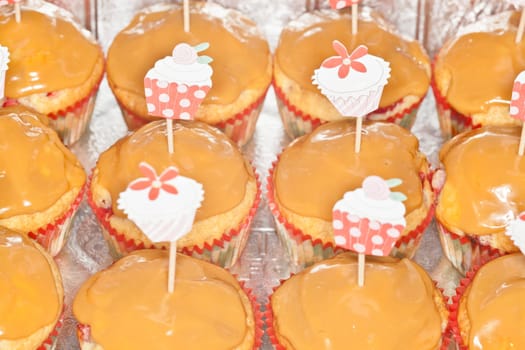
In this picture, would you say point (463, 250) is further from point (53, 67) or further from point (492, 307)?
point (53, 67)

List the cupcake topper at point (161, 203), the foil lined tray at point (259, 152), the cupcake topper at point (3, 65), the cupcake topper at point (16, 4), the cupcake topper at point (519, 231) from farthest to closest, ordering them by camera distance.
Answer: the cupcake topper at point (16, 4)
the foil lined tray at point (259, 152)
the cupcake topper at point (3, 65)
the cupcake topper at point (519, 231)
the cupcake topper at point (161, 203)

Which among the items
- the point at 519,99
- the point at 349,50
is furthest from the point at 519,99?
the point at 349,50

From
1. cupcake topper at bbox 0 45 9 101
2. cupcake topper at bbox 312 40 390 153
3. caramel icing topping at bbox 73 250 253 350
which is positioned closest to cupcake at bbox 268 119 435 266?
cupcake topper at bbox 312 40 390 153

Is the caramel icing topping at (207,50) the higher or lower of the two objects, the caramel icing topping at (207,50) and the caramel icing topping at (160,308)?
the higher

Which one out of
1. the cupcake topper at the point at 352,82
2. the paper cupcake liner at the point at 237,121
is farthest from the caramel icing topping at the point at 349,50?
the cupcake topper at the point at 352,82

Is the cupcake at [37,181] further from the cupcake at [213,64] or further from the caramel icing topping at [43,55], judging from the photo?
the cupcake at [213,64]

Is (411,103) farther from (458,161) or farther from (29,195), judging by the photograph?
(29,195)

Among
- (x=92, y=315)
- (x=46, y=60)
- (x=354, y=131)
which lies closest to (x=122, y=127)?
(x=46, y=60)
